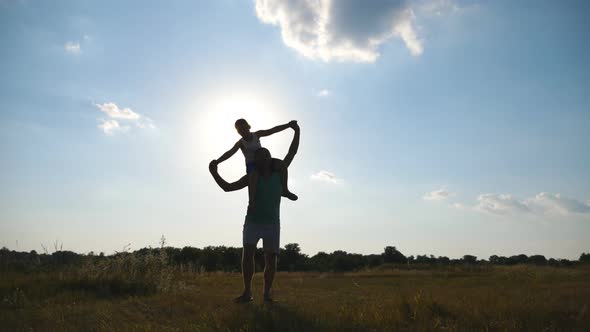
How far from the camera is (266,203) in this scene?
6.00 metres

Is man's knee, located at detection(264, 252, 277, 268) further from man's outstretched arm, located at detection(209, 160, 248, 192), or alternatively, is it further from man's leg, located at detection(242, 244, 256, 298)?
man's outstretched arm, located at detection(209, 160, 248, 192)

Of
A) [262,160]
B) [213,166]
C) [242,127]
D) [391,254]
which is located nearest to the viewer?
[262,160]

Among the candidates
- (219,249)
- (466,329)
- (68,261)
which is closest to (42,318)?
(466,329)

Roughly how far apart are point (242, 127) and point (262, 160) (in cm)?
64

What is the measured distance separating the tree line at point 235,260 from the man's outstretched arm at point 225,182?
387cm

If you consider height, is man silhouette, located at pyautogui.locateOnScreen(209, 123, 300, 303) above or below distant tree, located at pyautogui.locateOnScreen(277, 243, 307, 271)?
below

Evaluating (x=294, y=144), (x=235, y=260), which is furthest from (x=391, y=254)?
(x=294, y=144)

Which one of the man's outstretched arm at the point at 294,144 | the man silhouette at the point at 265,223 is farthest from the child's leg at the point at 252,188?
the man's outstretched arm at the point at 294,144

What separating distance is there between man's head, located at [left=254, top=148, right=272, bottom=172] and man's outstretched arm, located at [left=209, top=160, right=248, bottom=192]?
1.06 ft

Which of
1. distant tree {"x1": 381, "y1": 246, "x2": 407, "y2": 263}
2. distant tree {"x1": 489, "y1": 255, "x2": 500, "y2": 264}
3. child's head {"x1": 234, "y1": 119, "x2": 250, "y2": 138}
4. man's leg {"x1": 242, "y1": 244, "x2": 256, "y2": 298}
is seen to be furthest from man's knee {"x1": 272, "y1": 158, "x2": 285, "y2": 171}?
distant tree {"x1": 381, "y1": 246, "x2": 407, "y2": 263}

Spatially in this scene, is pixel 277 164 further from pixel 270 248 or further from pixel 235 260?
pixel 235 260

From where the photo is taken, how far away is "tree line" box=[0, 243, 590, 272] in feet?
30.8

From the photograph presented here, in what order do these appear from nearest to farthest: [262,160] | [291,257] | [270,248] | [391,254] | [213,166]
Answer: [270,248] < [262,160] < [213,166] < [291,257] < [391,254]

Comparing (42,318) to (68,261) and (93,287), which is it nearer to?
(93,287)
